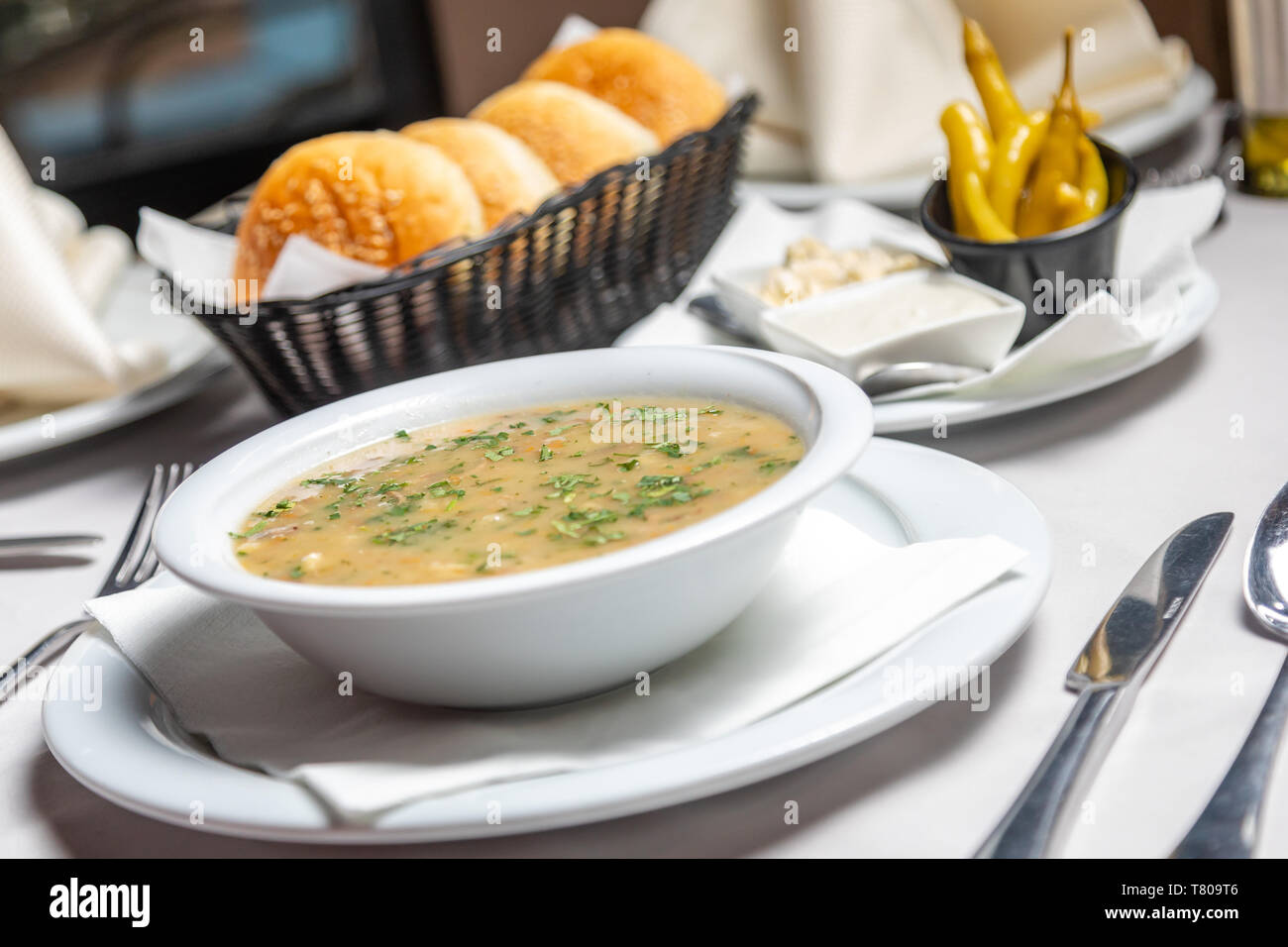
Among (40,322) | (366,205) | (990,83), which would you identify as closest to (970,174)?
(990,83)

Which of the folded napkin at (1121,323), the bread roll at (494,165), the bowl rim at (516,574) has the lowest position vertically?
the folded napkin at (1121,323)

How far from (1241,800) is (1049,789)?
0.35 feet

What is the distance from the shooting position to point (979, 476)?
1131 millimetres

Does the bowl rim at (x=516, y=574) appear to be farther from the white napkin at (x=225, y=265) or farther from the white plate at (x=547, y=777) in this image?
the white napkin at (x=225, y=265)

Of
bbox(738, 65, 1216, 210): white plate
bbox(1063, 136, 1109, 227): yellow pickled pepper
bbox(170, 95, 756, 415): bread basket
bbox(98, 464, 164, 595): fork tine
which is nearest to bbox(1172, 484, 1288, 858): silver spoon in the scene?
bbox(1063, 136, 1109, 227): yellow pickled pepper

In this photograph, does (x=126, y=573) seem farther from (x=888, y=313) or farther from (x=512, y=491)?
A: (x=888, y=313)

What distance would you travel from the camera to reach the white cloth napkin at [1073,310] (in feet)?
4.46

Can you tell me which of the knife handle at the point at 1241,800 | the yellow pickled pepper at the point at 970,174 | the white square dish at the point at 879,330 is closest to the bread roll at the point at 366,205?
the white square dish at the point at 879,330

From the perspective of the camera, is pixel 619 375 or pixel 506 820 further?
pixel 619 375

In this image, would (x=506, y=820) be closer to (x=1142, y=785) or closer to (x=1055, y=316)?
(x=1142, y=785)

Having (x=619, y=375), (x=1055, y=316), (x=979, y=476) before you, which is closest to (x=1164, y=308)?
(x=1055, y=316)

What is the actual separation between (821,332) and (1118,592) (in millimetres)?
550

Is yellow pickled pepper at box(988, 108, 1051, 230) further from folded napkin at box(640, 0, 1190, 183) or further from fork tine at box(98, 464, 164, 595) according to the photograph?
fork tine at box(98, 464, 164, 595)

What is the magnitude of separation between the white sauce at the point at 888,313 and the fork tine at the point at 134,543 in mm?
762
